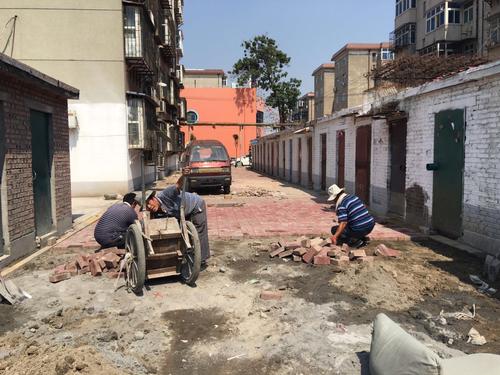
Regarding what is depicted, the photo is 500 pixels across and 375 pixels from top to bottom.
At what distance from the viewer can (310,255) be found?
7004mm

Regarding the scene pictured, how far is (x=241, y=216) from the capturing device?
12.3m

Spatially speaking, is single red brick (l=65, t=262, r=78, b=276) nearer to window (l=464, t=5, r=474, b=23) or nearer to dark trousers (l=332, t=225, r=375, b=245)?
dark trousers (l=332, t=225, r=375, b=245)

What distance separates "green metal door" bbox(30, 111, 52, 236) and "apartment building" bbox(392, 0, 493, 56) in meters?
29.3

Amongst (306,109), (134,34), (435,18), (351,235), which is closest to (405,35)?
(435,18)

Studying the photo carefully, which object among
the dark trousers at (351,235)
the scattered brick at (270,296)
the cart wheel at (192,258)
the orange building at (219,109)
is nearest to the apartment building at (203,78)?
the orange building at (219,109)

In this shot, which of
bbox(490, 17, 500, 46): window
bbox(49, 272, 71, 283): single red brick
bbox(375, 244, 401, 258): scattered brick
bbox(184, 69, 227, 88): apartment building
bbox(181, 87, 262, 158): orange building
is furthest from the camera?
bbox(184, 69, 227, 88): apartment building

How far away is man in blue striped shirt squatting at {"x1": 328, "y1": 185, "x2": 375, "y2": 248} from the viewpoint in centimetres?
750

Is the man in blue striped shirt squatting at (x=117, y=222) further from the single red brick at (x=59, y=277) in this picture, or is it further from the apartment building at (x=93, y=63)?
the apartment building at (x=93, y=63)

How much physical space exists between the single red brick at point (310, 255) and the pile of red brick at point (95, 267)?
2890 millimetres

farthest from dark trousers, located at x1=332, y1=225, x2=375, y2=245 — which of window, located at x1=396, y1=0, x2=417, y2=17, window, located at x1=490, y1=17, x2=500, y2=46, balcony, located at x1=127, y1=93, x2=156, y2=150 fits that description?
window, located at x1=396, y1=0, x2=417, y2=17

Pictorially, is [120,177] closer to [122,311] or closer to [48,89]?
[48,89]

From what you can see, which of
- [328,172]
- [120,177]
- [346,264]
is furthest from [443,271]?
[120,177]

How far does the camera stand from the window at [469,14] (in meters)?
33.4

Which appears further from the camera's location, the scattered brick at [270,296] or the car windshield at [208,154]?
the car windshield at [208,154]
